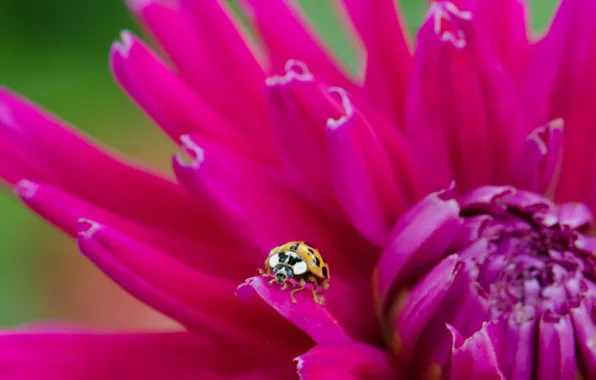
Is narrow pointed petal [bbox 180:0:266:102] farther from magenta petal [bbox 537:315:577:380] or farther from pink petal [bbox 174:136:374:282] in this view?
magenta petal [bbox 537:315:577:380]

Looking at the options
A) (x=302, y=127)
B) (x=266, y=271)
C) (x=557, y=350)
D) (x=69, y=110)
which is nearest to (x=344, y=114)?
(x=302, y=127)

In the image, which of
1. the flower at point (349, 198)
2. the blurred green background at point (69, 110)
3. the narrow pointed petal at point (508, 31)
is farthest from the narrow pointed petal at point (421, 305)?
the blurred green background at point (69, 110)

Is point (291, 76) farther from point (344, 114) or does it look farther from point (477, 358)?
point (477, 358)

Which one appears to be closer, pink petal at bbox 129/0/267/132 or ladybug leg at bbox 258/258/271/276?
ladybug leg at bbox 258/258/271/276

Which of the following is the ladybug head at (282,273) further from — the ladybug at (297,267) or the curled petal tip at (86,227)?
the curled petal tip at (86,227)

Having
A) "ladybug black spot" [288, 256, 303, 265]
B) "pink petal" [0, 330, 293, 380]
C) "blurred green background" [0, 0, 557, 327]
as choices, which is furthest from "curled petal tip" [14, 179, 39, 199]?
"blurred green background" [0, 0, 557, 327]

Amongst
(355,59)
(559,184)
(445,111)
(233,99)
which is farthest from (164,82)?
(355,59)

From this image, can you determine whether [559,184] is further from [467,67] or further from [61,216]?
[61,216]
